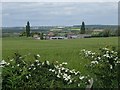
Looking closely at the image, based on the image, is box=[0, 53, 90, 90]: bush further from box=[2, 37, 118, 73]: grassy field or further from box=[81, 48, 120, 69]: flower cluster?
box=[2, 37, 118, 73]: grassy field

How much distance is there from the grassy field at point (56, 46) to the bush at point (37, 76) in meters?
1.16

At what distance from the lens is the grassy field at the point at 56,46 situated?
8617mm

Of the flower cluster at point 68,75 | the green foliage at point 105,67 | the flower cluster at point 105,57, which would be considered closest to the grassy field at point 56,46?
the flower cluster at point 105,57

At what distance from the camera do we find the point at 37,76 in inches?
263

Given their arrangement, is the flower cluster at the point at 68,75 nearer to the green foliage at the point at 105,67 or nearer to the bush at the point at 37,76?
the bush at the point at 37,76

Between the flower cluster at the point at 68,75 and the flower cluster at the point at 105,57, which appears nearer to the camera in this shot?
the flower cluster at the point at 68,75

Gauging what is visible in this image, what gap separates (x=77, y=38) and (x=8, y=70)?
3678 mm

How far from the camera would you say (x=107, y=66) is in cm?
716

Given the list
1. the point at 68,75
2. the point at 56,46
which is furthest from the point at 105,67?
the point at 56,46

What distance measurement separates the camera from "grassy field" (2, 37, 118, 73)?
8.62 meters

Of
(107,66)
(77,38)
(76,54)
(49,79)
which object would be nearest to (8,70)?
(49,79)

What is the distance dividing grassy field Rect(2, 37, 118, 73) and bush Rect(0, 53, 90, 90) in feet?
3.82

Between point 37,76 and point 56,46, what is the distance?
353 centimetres

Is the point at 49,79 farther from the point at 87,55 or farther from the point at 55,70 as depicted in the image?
the point at 87,55
